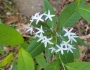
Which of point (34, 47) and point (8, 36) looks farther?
point (34, 47)

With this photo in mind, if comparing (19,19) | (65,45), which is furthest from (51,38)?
(19,19)

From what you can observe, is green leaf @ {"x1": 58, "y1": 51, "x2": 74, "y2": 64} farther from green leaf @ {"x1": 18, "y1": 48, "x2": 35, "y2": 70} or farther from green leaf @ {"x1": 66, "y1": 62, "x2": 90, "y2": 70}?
green leaf @ {"x1": 18, "y1": 48, "x2": 35, "y2": 70}

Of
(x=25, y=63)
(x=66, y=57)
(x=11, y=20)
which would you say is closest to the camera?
(x=25, y=63)

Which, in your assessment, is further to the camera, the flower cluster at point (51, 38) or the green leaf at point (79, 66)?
the flower cluster at point (51, 38)

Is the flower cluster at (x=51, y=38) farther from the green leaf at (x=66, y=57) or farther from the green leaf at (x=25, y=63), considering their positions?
the green leaf at (x=25, y=63)

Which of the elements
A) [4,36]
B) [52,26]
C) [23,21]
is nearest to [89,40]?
[23,21]

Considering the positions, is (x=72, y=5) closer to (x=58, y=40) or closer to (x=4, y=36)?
(x=58, y=40)

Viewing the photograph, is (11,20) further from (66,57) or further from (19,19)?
(66,57)

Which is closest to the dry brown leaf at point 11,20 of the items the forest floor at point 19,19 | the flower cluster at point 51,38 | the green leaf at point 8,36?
the forest floor at point 19,19
